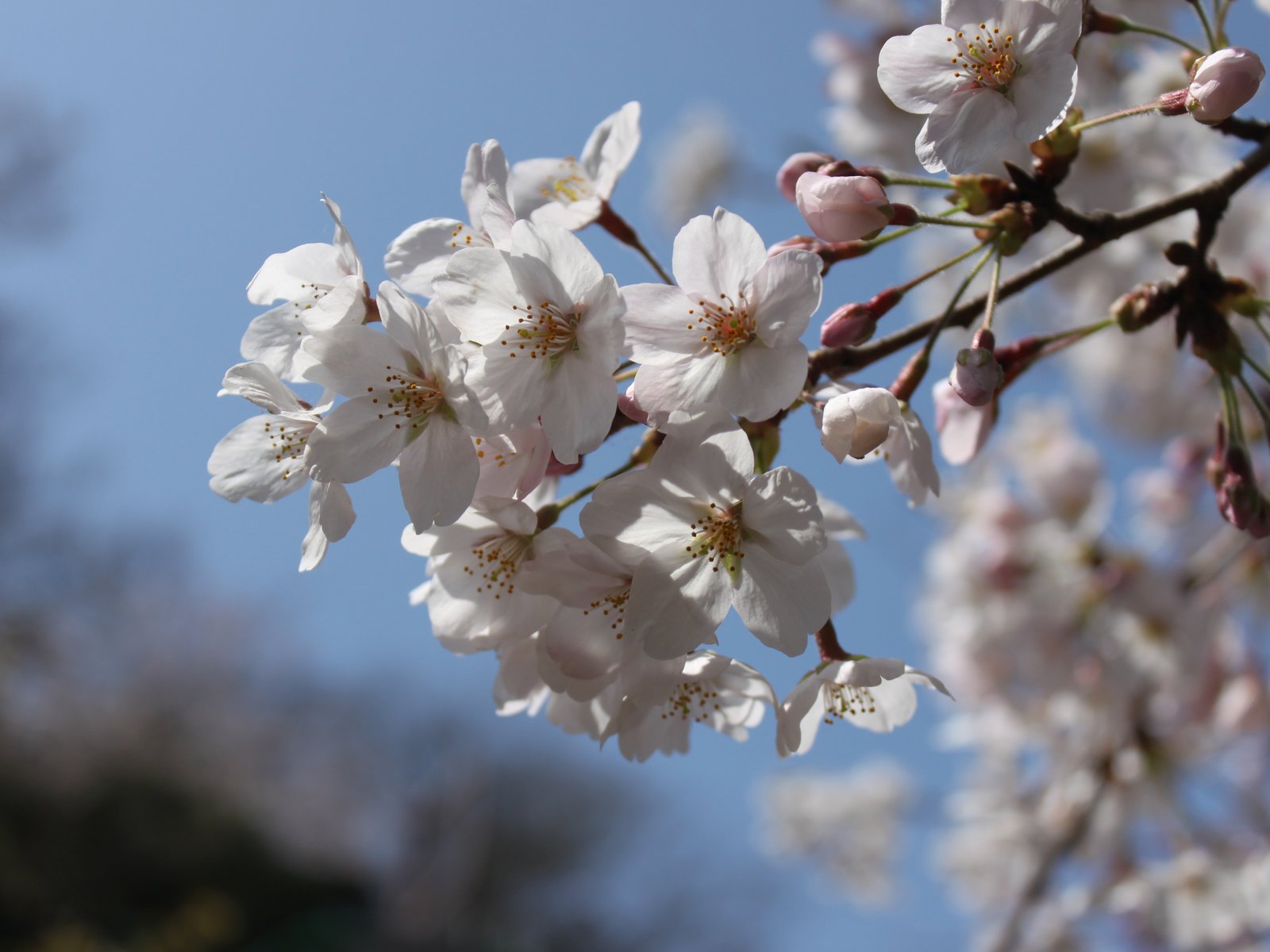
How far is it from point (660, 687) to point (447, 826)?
34.0 feet

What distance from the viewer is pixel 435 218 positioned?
887 mm

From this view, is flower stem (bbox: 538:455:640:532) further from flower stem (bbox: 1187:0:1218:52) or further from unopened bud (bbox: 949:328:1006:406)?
flower stem (bbox: 1187:0:1218:52)

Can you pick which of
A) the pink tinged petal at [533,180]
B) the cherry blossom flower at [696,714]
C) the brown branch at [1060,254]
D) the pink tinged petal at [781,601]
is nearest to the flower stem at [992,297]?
the brown branch at [1060,254]

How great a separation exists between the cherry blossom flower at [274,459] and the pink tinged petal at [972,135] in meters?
0.58

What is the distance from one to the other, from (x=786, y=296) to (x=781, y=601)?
0.25 meters

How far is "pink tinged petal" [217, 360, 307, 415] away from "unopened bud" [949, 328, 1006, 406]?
568 mm

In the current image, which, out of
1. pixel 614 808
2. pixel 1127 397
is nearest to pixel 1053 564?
pixel 1127 397

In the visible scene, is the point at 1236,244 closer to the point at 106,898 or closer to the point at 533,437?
the point at 533,437

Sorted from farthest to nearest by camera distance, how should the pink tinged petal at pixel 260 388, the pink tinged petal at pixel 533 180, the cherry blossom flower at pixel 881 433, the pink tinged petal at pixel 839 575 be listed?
the pink tinged petal at pixel 533 180 → the pink tinged petal at pixel 839 575 → the pink tinged petal at pixel 260 388 → the cherry blossom flower at pixel 881 433

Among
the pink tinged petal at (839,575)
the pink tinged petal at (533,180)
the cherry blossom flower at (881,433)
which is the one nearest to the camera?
the cherry blossom flower at (881,433)

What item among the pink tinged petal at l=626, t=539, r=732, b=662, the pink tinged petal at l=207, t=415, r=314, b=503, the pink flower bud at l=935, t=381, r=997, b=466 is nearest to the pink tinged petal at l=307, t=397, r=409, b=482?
the pink tinged petal at l=207, t=415, r=314, b=503

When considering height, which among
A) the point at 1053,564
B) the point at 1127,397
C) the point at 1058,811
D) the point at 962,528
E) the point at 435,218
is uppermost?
the point at 1127,397

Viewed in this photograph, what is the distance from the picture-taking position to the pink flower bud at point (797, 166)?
2.96 feet

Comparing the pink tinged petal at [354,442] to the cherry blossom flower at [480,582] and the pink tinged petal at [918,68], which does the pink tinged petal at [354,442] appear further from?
the pink tinged petal at [918,68]
